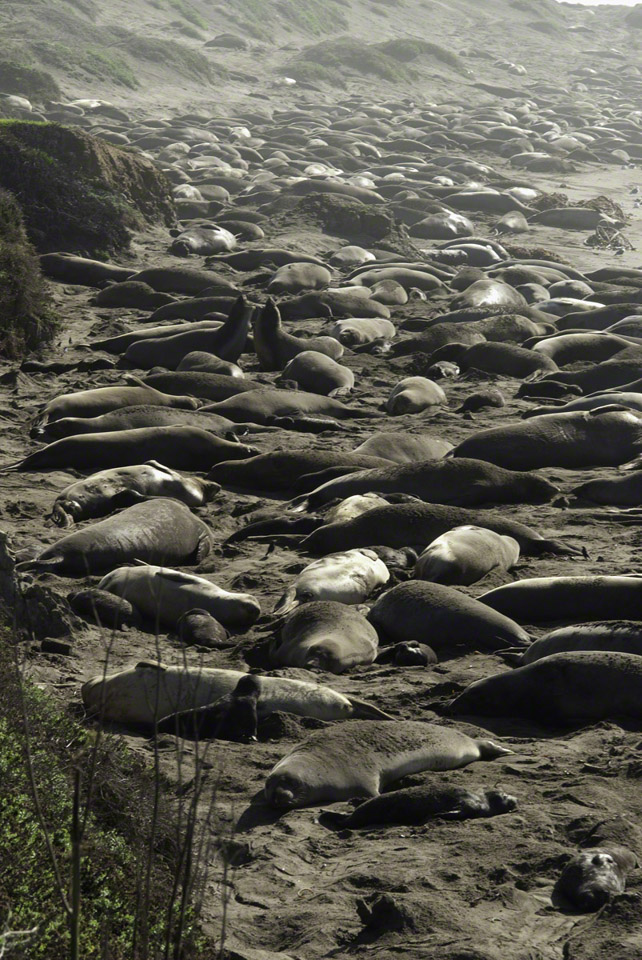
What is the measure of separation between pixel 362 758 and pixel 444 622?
141cm

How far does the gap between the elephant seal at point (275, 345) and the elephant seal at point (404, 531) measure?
4388mm

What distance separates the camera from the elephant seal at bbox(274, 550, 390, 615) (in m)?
5.54

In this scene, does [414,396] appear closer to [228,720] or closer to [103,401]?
[103,401]

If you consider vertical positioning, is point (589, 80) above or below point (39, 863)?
below

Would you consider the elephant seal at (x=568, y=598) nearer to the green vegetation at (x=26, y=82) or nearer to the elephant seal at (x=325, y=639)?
the elephant seal at (x=325, y=639)

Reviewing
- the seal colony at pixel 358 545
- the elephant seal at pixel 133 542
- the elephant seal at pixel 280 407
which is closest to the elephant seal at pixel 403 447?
the seal colony at pixel 358 545

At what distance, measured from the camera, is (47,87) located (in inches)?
1211

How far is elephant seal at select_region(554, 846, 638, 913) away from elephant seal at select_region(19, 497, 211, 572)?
2.85 meters

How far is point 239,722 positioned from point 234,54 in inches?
1801

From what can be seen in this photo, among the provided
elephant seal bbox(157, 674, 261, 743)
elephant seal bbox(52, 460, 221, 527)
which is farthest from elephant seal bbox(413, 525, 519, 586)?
elephant seal bbox(157, 674, 261, 743)

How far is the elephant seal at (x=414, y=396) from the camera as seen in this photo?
953 cm

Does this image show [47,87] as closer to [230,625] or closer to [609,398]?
[609,398]

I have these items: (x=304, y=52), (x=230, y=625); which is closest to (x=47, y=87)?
(x=304, y=52)

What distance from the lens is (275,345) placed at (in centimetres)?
1072
